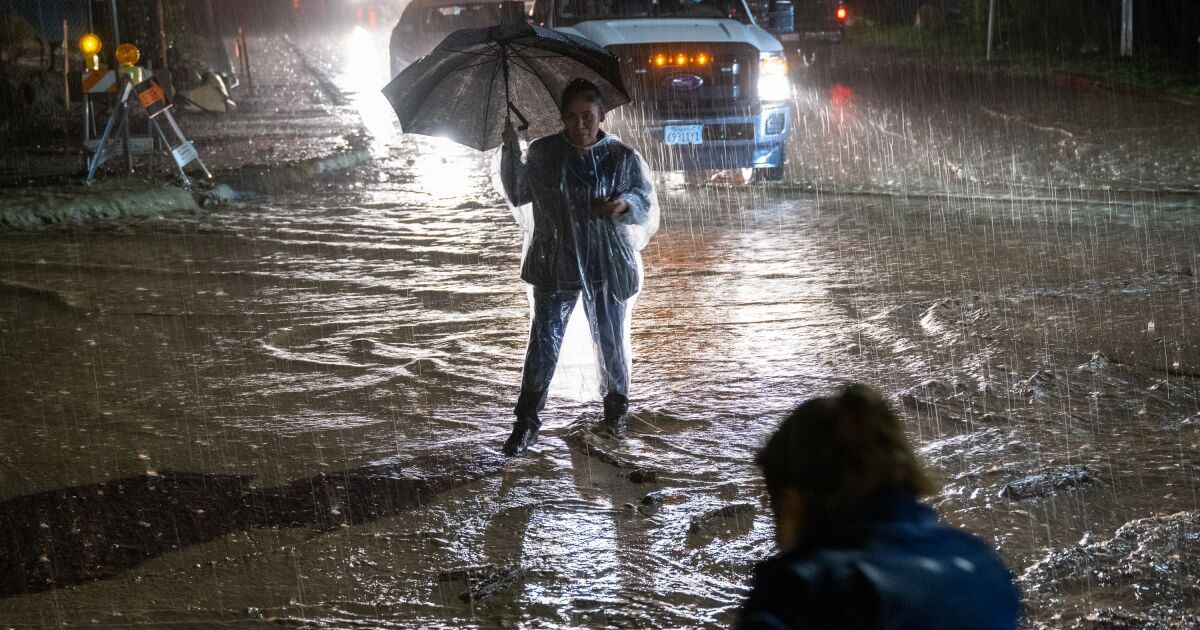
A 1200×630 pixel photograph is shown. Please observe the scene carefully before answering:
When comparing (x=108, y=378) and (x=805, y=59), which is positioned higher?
A: (x=805, y=59)

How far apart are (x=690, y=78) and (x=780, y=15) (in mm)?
1631

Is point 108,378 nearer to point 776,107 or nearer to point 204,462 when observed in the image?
→ point 204,462

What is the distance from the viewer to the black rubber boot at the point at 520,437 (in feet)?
18.7

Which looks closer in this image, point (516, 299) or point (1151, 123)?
point (516, 299)

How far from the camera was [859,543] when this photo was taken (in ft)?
6.09

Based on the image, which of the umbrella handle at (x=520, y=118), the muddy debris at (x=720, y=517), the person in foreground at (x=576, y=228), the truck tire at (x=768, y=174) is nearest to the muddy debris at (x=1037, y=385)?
the muddy debris at (x=720, y=517)

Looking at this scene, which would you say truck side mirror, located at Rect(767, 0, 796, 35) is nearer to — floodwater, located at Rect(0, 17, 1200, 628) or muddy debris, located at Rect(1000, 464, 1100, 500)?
floodwater, located at Rect(0, 17, 1200, 628)

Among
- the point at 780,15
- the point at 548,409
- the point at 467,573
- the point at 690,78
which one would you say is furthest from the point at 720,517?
the point at 780,15

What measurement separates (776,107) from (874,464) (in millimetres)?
10822

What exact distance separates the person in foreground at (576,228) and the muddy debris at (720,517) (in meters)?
1.10

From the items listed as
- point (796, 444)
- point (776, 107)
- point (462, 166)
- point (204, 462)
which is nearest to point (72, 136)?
point (462, 166)

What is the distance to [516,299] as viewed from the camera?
8656 mm

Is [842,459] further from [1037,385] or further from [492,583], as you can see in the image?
[1037,385]

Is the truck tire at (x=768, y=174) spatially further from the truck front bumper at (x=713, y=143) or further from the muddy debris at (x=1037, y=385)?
the muddy debris at (x=1037, y=385)
